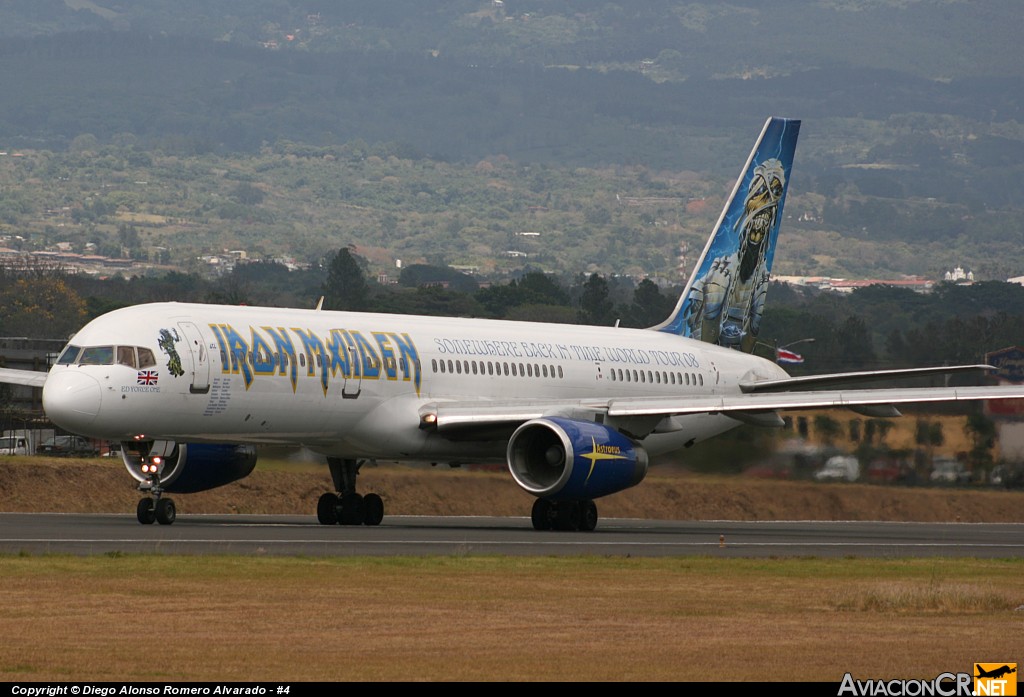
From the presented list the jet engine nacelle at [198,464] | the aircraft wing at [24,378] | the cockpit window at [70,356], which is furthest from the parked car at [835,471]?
the cockpit window at [70,356]

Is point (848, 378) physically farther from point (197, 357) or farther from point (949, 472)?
point (197, 357)

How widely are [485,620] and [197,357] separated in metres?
16.7

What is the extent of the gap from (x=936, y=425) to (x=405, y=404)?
1702 cm

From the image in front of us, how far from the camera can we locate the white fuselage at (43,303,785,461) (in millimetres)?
34938

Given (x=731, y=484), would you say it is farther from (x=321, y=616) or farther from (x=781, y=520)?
(x=321, y=616)

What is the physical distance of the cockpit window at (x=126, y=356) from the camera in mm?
34847

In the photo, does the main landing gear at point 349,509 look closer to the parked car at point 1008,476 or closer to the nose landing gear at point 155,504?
the nose landing gear at point 155,504

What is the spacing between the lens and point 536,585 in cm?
2398

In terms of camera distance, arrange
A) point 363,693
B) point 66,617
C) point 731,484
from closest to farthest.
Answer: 1. point 363,693
2. point 66,617
3. point 731,484

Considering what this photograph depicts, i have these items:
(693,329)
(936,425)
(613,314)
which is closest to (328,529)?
(693,329)

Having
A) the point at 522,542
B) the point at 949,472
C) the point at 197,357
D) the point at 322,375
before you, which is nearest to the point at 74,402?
the point at 197,357

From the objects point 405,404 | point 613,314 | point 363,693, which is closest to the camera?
point 363,693

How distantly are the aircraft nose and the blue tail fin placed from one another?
18.5 m

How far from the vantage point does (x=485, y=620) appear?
20.0 meters
